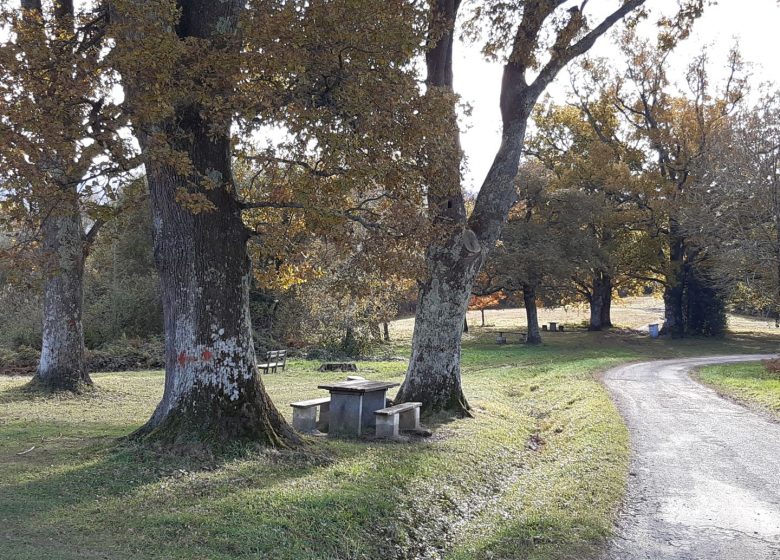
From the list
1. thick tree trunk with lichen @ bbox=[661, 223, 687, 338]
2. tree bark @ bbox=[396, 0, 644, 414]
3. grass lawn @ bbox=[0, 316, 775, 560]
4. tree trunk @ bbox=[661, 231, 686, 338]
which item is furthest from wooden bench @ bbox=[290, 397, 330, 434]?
tree trunk @ bbox=[661, 231, 686, 338]

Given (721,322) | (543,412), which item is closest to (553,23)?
(543,412)

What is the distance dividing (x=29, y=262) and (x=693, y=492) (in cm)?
924

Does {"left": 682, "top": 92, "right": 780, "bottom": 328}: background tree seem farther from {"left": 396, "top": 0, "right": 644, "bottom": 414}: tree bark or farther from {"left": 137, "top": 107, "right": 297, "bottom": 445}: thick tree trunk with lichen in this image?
{"left": 137, "top": 107, "right": 297, "bottom": 445}: thick tree trunk with lichen

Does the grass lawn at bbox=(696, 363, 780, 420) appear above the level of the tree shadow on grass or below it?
below

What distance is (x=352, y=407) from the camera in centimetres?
1037

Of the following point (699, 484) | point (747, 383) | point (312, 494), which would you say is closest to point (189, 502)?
point (312, 494)

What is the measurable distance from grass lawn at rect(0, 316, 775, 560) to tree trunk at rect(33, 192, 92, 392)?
2.28 m

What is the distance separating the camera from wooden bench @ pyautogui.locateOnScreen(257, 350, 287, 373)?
22.7 m

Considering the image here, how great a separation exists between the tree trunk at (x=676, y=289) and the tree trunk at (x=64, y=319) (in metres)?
32.8

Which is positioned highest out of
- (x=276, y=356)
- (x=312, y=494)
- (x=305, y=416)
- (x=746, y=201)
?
(x=746, y=201)

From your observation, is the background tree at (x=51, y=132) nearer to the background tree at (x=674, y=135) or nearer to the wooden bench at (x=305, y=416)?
the wooden bench at (x=305, y=416)

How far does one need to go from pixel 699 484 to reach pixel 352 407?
5.02 meters

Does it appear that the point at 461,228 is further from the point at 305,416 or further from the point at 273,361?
the point at 273,361

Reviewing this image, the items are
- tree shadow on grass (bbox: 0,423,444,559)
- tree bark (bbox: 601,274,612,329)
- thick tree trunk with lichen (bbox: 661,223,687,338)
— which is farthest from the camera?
tree bark (bbox: 601,274,612,329)
